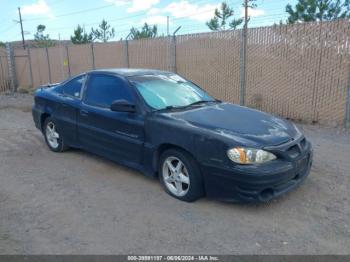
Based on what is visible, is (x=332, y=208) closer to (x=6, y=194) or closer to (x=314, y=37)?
(x=6, y=194)

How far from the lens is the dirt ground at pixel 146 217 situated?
3191mm

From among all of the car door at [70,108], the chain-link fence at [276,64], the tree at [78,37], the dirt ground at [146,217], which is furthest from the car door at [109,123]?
the tree at [78,37]

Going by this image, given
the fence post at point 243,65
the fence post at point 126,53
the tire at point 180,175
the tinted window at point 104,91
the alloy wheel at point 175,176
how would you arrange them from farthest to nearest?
1. the fence post at point 126,53
2. the fence post at point 243,65
3. the tinted window at point 104,91
4. the alloy wheel at point 175,176
5. the tire at point 180,175

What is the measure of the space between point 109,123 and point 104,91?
0.56 meters

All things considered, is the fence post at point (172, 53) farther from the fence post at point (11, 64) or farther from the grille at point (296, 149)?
the fence post at point (11, 64)

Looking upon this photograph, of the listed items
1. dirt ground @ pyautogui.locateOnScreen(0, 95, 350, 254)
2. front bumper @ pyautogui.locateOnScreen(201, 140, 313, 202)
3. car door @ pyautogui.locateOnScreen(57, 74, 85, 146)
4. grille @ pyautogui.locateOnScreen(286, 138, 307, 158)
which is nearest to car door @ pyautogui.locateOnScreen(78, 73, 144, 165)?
car door @ pyautogui.locateOnScreen(57, 74, 85, 146)

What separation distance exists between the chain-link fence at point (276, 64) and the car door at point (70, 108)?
535 centimetres

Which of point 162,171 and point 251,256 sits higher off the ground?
point 162,171

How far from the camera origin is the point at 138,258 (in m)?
3.01

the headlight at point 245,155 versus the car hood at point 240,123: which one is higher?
the car hood at point 240,123

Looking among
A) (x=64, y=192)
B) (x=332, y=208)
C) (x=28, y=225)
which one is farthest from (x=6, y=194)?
(x=332, y=208)

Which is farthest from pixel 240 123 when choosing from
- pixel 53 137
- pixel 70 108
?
pixel 53 137

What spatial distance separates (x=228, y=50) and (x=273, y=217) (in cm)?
707

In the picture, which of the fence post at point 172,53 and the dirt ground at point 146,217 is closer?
the dirt ground at point 146,217
